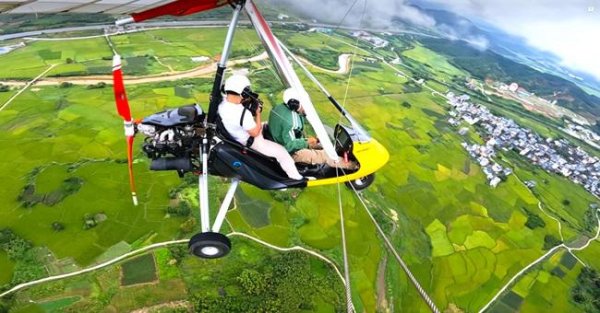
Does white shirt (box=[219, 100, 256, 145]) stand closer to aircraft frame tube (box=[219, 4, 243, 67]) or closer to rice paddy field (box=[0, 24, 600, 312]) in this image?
aircraft frame tube (box=[219, 4, 243, 67])

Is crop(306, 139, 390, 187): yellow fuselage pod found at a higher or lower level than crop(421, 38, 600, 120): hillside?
higher

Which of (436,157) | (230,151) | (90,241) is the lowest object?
(436,157)

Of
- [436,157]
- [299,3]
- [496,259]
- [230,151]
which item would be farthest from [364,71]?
[230,151]

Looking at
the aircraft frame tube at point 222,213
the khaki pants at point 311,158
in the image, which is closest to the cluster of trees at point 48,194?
the aircraft frame tube at point 222,213

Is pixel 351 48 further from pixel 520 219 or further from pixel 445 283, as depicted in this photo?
pixel 445 283

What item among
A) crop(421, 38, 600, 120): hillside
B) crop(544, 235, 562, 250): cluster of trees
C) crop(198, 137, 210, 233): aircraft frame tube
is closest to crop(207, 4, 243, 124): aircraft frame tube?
crop(198, 137, 210, 233): aircraft frame tube

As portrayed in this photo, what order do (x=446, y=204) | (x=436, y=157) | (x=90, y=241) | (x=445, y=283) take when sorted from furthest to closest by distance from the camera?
(x=436, y=157) < (x=446, y=204) < (x=445, y=283) < (x=90, y=241)
